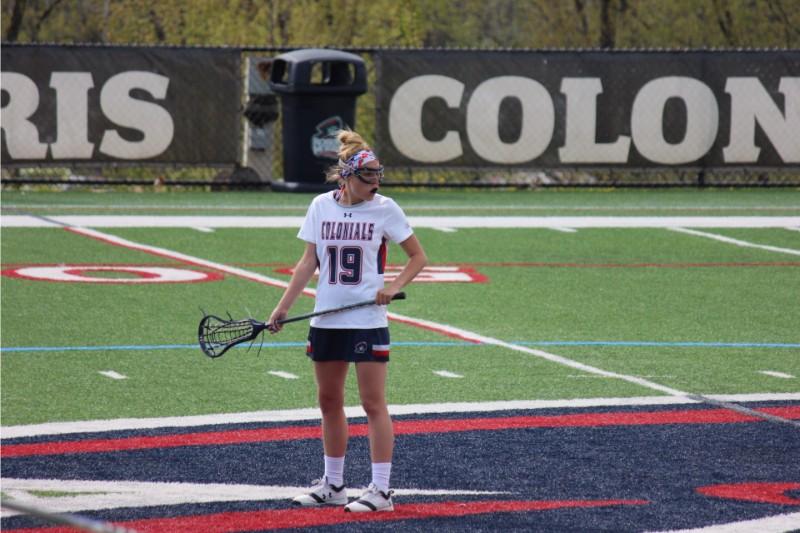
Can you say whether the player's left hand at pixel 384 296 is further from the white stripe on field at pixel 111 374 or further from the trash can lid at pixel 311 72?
the trash can lid at pixel 311 72

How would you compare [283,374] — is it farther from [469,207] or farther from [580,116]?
[580,116]

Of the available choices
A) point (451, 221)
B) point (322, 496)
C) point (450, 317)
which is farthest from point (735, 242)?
point (322, 496)

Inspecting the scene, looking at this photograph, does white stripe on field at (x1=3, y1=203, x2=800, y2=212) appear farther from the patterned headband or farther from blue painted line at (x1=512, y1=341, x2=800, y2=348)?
the patterned headband

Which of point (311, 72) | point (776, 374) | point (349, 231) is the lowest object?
point (776, 374)

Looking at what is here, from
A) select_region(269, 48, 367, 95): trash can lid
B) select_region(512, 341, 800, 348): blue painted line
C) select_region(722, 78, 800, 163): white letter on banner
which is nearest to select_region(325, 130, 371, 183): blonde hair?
select_region(512, 341, 800, 348): blue painted line

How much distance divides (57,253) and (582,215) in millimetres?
7161

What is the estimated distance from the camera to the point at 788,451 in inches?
299

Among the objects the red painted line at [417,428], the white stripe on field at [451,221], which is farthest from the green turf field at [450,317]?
the red painted line at [417,428]

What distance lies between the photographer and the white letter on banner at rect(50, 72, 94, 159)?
2050 centimetres

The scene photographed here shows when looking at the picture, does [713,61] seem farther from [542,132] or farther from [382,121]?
[382,121]

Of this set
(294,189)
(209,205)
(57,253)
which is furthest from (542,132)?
(57,253)

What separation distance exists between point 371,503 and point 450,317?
218 inches

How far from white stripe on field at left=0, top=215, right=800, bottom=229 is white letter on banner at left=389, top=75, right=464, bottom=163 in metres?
2.84

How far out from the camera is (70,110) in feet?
67.3
